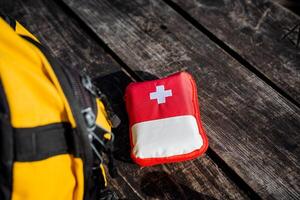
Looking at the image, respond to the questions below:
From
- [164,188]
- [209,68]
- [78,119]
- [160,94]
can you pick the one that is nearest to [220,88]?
[209,68]

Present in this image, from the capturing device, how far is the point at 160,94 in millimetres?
1196

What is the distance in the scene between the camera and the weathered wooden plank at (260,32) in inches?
52.2

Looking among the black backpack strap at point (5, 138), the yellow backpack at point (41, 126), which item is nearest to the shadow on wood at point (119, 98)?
the yellow backpack at point (41, 126)

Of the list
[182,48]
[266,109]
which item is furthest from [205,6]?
[266,109]

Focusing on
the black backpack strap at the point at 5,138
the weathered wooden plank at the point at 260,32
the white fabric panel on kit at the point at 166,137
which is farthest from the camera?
the weathered wooden plank at the point at 260,32

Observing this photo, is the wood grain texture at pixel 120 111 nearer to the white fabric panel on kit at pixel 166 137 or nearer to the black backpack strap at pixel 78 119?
→ the white fabric panel on kit at pixel 166 137

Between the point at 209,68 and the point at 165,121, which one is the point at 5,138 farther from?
the point at 209,68

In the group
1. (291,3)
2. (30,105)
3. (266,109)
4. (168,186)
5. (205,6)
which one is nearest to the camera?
(30,105)

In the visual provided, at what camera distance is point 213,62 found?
1.36 meters

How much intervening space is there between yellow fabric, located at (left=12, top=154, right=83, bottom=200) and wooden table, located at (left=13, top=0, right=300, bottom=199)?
24 centimetres

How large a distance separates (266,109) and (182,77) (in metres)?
0.27

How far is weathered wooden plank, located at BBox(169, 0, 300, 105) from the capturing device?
1.33 m

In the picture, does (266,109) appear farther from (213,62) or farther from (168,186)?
(168,186)

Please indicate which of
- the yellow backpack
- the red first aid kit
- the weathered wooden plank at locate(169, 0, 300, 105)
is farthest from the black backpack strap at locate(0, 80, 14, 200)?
the weathered wooden plank at locate(169, 0, 300, 105)
